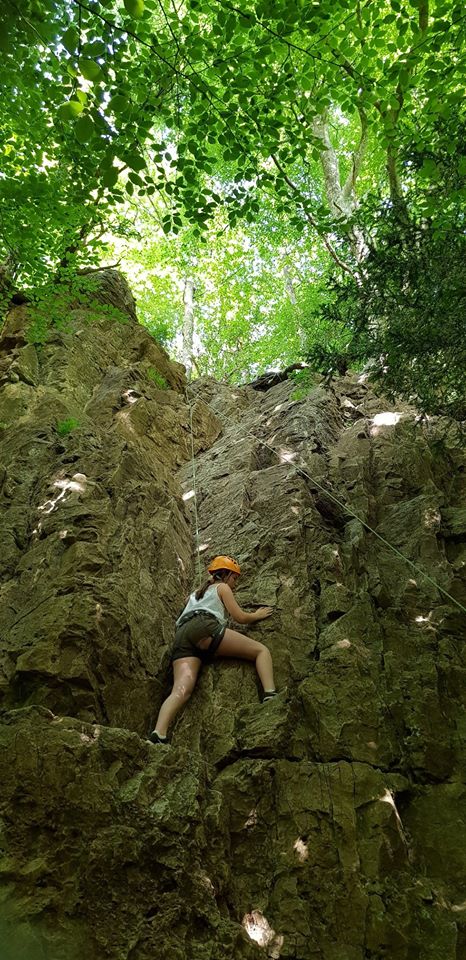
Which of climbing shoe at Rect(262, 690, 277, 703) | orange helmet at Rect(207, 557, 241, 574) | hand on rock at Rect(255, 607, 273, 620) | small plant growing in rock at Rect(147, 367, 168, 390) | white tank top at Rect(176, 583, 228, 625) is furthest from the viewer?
small plant growing in rock at Rect(147, 367, 168, 390)

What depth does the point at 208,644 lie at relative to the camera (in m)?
5.03

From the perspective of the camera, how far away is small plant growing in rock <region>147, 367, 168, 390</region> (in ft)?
37.0

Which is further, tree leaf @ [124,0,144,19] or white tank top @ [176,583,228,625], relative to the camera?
white tank top @ [176,583,228,625]

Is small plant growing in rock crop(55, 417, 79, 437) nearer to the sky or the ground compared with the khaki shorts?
nearer to the sky

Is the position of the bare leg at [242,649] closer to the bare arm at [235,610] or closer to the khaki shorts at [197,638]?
the khaki shorts at [197,638]

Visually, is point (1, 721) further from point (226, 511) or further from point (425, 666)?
point (226, 511)

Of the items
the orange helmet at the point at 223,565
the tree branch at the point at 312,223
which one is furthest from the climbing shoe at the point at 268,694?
the tree branch at the point at 312,223

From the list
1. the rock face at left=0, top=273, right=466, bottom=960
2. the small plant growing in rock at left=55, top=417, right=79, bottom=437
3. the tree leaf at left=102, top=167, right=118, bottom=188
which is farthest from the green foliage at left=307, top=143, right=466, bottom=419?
the small plant growing in rock at left=55, top=417, right=79, bottom=437

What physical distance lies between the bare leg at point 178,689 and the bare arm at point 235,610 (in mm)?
585

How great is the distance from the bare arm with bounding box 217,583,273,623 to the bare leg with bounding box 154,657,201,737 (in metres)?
0.58

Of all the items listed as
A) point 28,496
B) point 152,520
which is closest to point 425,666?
point 152,520

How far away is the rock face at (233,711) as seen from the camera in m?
3.13

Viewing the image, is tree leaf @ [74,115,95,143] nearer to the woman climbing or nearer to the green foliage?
the green foliage

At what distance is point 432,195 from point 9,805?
682 cm
